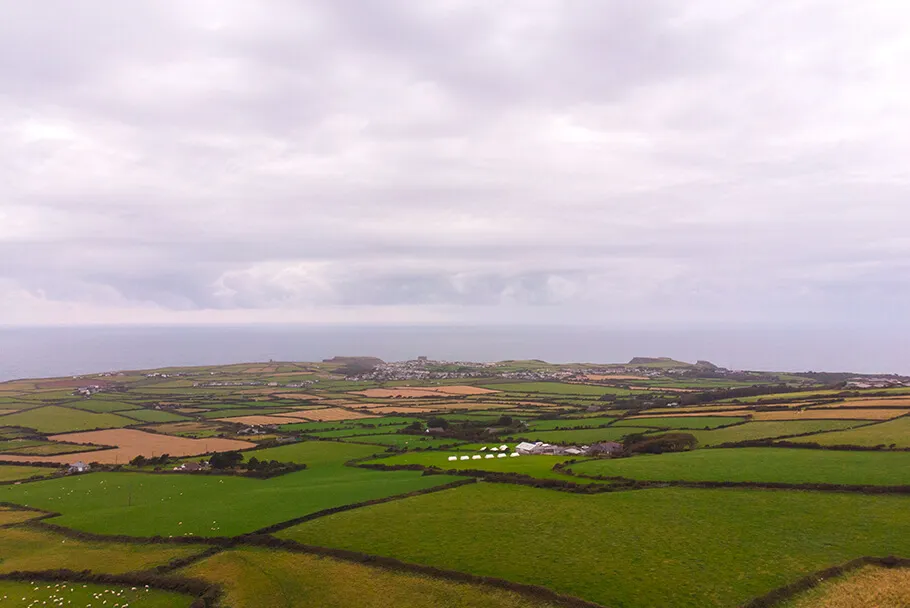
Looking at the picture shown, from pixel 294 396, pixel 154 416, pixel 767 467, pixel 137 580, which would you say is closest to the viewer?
pixel 137 580

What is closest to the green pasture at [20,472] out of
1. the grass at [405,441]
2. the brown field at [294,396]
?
the grass at [405,441]

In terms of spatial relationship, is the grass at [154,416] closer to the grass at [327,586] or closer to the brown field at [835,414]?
the grass at [327,586]

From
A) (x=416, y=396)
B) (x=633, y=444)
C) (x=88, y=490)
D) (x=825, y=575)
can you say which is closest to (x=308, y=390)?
(x=416, y=396)

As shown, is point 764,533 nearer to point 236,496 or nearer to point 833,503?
point 833,503

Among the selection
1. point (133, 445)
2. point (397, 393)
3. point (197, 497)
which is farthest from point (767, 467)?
point (397, 393)

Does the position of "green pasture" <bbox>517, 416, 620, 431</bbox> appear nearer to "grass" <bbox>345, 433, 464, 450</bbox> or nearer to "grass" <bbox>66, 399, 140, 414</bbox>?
"grass" <bbox>345, 433, 464, 450</bbox>

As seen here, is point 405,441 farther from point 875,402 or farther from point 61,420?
point 61,420
